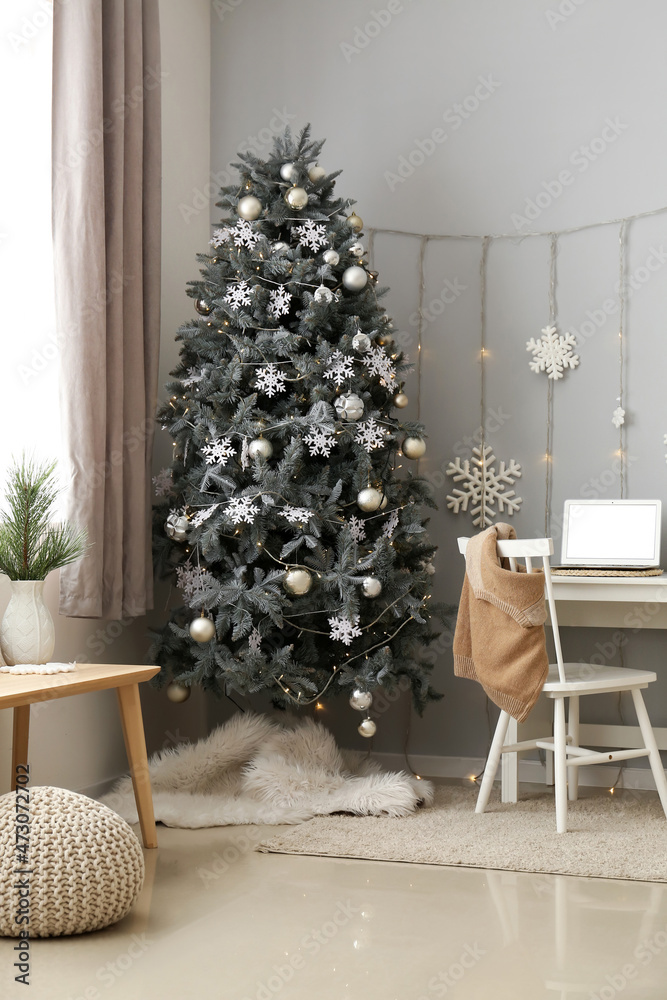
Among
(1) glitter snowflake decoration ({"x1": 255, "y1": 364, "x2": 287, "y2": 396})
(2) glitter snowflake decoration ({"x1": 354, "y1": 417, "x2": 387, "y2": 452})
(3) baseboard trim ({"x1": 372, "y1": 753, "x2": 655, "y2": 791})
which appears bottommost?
(3) baseboard trim ({"x1": 372, "y1": 753, "x2": 655, "y2": 791})

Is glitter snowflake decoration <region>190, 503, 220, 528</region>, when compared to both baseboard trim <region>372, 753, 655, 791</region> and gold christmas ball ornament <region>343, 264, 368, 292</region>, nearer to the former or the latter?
gold christmas ball ornament <region>343, 264, 368, 292</region>

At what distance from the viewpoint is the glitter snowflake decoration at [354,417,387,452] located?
2.83 meters

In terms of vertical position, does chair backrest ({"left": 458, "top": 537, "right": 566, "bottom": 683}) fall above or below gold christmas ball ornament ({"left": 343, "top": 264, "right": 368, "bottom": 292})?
below

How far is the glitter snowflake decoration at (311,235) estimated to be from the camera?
113 inches

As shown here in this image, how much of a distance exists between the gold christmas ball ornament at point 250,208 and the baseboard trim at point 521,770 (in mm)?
1875

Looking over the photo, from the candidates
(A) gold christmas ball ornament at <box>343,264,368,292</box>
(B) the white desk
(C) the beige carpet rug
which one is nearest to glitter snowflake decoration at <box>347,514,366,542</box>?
(B) the white desk

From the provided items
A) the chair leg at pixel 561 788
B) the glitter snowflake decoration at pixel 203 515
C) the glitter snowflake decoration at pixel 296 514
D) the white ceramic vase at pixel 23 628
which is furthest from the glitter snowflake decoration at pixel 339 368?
the chair leg at pixel 561 788

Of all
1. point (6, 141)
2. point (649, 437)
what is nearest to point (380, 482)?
point (649, 437)

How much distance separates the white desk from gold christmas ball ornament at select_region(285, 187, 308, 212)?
1.34 m

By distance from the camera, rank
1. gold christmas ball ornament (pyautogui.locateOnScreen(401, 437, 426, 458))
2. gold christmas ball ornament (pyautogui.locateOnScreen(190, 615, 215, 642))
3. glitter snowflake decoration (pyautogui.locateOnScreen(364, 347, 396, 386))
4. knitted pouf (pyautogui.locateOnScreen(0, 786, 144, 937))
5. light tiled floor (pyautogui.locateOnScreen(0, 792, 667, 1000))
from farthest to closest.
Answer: gold christmas ball ornament (pyautogui.locateOnScreen(401, 437, 426, 458)), glitter snowflake decoration (pyautogui.locateOnScreen(364, 347, 396, 386)), gold christmas ball ornament (pyautogui.locateOnScreen(190, 615, 215, 642)), knitted pouf (pyautogui.locateOnScreen(0, 786, 144, 937)), light tiled floor (pyautogui.locateOnScreen(0, 792, 667, 1000))

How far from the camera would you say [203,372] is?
2.88 meters

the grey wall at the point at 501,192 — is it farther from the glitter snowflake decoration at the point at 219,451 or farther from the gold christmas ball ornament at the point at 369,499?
the glitter snowflake decoration at the point at 219,451

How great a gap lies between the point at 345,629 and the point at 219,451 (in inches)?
25.0

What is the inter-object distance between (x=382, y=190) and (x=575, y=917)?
2580 millimetres
